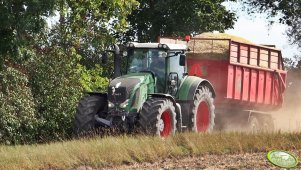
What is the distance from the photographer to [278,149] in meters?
11.9

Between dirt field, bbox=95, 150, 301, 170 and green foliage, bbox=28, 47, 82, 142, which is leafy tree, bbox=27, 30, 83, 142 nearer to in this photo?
green foliage, bbox=28, 47, 82, 142

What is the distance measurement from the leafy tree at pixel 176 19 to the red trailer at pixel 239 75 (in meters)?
9.90

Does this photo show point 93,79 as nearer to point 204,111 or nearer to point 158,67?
point 204,111

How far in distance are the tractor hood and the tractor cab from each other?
51cm

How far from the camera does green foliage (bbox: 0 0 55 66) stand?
14699 millimetres

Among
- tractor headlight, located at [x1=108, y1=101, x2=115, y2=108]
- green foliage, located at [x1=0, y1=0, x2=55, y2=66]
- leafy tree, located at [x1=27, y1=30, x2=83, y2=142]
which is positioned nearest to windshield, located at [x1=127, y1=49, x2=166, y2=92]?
tractor headlight, located at [x1=108, y1=101, x2=115, y2=108]

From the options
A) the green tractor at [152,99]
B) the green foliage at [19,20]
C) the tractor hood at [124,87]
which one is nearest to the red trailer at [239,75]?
the green tractor at [152,99]

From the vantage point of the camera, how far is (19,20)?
14820mm

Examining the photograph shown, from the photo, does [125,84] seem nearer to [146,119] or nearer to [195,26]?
[146,119]

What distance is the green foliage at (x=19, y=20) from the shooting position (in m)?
14.7

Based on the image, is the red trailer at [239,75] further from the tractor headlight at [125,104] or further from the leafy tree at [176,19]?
the leafy tree at [176,19]

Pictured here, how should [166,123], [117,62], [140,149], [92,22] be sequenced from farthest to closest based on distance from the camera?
[92,22] < [117,62] < [166,123] < [140,149]

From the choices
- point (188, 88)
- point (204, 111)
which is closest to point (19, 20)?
point (188, 88)

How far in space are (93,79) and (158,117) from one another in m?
12.2
